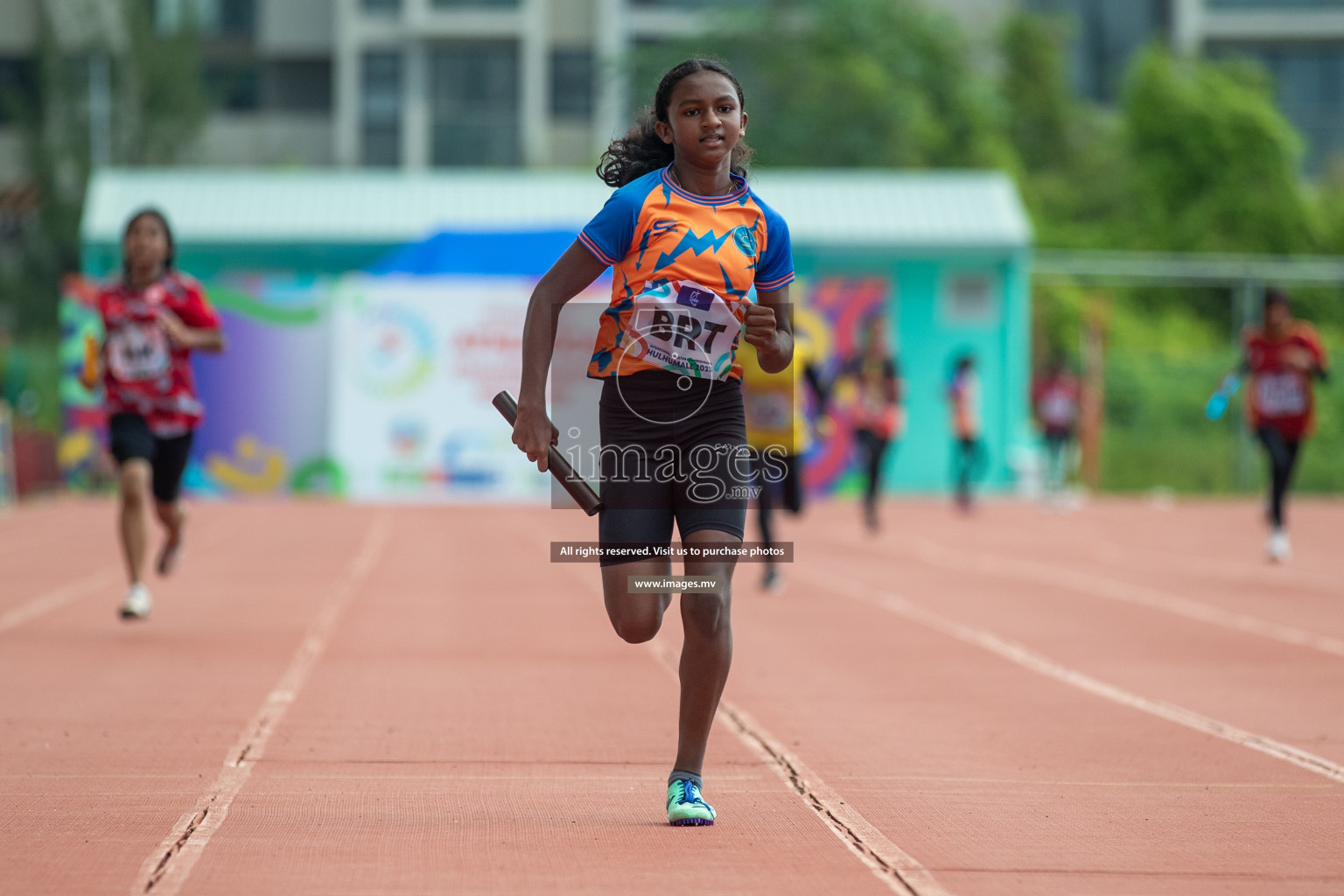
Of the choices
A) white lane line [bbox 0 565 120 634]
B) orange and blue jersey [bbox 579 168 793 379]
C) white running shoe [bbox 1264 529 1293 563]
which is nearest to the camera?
orange and blue jersey [bbox 579 168 793 379]

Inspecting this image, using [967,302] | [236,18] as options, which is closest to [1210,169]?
[967,302]

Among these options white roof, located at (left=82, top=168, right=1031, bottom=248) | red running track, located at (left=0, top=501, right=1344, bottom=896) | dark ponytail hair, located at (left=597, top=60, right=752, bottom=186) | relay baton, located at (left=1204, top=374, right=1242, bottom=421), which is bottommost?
red running track, located at (left=0, top=501, right=1344, bottom=896)

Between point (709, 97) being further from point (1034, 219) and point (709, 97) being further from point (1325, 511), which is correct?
point (1034, 219)

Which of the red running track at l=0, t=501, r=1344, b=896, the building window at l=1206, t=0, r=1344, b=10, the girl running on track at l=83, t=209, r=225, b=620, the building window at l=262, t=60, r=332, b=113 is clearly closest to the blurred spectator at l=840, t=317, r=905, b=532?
the red running track at l=0, t=501, r=1344, b=896

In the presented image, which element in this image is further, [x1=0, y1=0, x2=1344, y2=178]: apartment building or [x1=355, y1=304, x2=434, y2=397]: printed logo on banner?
[x1=0, y1=0, x2=1344, y2=178]: apartment building

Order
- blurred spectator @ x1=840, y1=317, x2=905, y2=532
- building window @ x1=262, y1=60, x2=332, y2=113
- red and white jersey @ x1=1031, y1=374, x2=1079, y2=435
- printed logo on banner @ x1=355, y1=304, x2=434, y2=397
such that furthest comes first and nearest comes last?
building window @ x1=262, y1=60, x2=332, y2=113
printed logo on banner @ x1=355, y1=304, x2=434, y2=397
red and white jersey @ x1=1031, y1=374, x2=1079, y2=435
blurred spectator @ x1=840, y1=317, x2=905, y2=532

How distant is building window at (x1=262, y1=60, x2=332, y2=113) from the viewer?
49562mm

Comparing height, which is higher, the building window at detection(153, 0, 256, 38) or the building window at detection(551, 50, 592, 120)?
the building window at detection(153, 0, 256, 38)

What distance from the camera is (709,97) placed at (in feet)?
16.9

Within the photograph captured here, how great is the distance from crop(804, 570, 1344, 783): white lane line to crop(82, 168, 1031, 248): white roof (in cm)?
1365

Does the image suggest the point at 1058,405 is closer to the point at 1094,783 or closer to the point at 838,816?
the point at 1094,783

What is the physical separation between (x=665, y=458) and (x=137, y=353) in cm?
561

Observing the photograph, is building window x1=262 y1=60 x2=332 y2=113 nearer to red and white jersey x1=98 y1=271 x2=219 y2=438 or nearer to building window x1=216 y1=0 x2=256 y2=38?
building window x1=216 y1=0 x2=256 y2=38

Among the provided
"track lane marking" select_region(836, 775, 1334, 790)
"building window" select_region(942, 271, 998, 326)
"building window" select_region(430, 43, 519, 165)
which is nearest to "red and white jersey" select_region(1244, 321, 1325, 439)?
"track lane marking" select_region(836, 775, 1334, 790)
